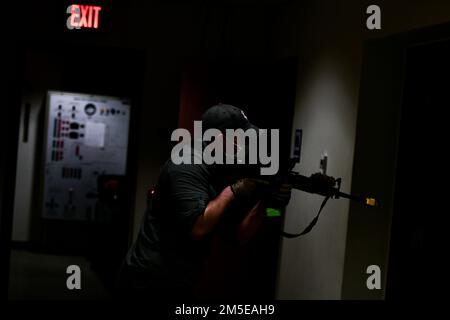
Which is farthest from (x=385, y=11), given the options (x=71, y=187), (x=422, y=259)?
(x=71, y=187)

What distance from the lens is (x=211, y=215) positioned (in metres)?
2.14

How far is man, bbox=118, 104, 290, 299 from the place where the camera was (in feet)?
7.04

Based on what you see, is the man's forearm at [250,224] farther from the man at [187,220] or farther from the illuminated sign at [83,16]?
the illuminated sign at [83,16]

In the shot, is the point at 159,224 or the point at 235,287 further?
the point at 235,287

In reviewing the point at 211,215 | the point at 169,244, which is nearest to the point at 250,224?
the point at 211,215

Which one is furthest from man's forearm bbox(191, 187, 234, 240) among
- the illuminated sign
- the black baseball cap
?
the illuminated sign

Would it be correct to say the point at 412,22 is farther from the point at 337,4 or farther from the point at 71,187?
the point at 71,187

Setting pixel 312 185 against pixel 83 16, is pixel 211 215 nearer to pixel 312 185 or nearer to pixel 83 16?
pixel 312 185

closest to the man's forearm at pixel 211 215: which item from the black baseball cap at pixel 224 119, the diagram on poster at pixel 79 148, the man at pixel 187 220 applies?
the man at pixel 187 220

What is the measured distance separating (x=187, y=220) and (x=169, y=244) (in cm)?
14

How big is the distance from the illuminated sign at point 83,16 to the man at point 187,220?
2.36 metres

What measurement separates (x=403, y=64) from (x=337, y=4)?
535mm

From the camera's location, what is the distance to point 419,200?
3242 mm

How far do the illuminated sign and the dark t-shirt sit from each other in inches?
96.4
